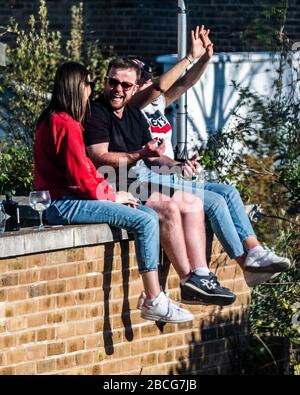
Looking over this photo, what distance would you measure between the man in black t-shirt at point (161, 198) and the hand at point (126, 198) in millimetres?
197

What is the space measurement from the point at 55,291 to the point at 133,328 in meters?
0.82

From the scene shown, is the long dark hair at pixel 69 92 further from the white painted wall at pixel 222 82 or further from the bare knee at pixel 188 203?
the white painted wall at pixel 222 82

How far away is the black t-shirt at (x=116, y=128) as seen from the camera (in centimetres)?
820

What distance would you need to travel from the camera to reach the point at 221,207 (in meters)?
8.40

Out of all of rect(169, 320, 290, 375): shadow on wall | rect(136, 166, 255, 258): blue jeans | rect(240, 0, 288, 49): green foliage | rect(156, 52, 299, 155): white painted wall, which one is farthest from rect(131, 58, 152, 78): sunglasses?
rect(156, 52, 299, 155): white painted wall

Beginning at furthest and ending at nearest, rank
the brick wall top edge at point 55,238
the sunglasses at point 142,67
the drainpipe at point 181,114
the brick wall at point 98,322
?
the drainpipe at point 181,114
the sunglasses at point 142,67
the brick wall at point 98,322
the brick wall top edge at point 55,238

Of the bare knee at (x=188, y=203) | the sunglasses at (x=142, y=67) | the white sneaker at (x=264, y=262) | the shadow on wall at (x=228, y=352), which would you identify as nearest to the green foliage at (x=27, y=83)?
the sunglasses at (x=142, y=67)

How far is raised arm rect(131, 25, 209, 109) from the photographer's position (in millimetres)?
8875

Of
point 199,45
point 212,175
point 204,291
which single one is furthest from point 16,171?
point 204,291

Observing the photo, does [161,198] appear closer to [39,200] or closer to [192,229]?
[192,229]

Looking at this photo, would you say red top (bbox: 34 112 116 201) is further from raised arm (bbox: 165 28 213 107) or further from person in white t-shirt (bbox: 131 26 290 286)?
raised arm (bbox: 165 28 213 107)

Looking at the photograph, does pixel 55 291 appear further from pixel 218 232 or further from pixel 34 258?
pixel 218 232

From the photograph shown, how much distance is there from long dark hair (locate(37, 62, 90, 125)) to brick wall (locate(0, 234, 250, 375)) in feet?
2.82

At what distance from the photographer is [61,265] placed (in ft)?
25.6
